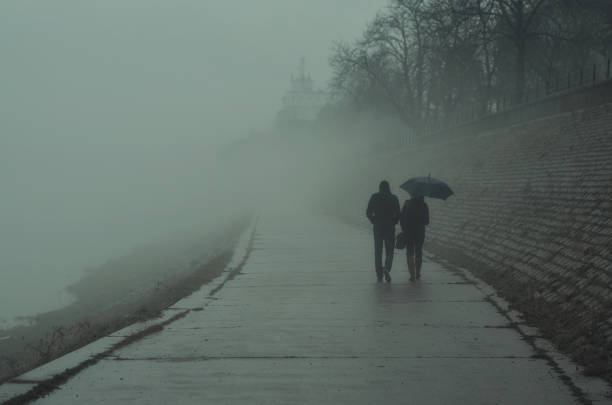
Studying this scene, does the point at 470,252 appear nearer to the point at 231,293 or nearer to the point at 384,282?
the point at 384,282

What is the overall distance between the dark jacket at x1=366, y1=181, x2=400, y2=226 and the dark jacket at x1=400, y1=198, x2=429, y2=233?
0.29 m

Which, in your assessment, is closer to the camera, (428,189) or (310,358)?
(310,358)

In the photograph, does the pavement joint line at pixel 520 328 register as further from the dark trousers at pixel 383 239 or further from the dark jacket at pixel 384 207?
the dark jacket at pixel 384 207

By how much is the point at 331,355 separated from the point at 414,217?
7171 mm

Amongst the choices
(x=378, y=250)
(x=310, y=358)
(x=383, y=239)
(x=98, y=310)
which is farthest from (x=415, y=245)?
(x=98, y=310)

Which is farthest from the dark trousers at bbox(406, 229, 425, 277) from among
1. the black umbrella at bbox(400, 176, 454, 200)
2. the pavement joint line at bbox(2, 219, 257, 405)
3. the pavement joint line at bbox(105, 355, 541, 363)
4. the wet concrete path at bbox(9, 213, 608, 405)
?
the pavement joint line at bbox(105, 355, 541, 363)

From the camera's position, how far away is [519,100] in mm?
31750

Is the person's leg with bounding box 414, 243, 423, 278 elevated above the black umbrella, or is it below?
below

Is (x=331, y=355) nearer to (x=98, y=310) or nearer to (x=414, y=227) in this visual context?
(x=414, y=227)

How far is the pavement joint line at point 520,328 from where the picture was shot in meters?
6.58

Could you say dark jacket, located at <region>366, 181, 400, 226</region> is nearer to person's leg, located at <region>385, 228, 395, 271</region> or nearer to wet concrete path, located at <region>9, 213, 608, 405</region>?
person's leg, located at <region>385, 228, 395, 271</region>

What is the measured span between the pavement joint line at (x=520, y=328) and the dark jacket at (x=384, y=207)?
169cm

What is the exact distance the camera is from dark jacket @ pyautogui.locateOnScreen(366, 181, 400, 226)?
1502 cm

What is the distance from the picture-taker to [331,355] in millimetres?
8398
